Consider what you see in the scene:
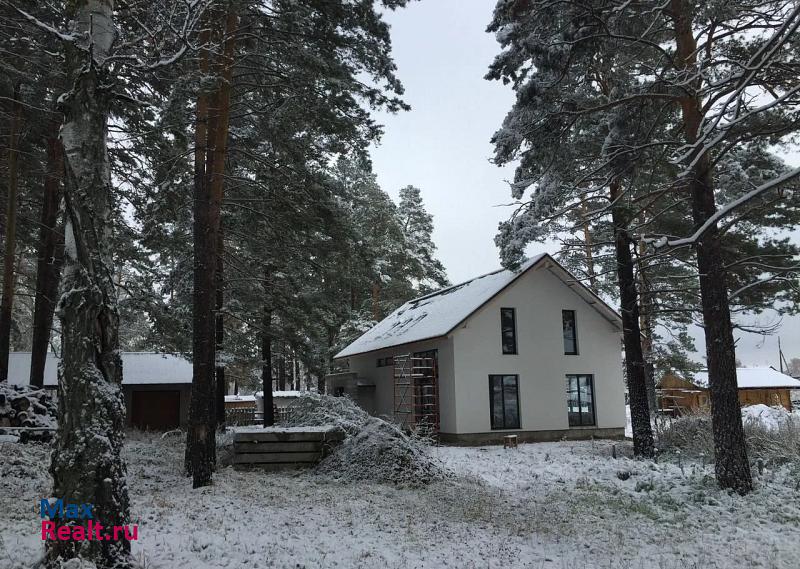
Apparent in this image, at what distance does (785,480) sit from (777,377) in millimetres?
33685

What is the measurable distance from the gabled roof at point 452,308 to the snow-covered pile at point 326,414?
19.4 feet

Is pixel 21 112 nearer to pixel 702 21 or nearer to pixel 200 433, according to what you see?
pixel 200 433

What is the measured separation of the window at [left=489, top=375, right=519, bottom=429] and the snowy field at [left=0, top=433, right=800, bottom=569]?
8039 mm

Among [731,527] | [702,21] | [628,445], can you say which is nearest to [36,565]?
[731,527]

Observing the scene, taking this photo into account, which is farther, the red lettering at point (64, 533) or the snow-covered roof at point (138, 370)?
the snow-covered roof at point (138, 370)

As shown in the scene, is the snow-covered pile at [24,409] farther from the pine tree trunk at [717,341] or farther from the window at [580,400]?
the window at [580,400]

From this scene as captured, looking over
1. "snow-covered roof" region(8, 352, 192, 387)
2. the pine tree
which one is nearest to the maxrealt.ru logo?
"snow-covered roof" region(8, 352, 192, 387)

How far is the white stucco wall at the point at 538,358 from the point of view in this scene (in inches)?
772

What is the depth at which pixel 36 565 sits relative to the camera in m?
4.57

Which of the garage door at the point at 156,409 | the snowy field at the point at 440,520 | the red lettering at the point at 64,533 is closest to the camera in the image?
the red lettering at the point at 64,533

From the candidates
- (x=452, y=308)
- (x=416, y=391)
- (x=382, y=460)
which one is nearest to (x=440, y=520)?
(x=382, y=460)

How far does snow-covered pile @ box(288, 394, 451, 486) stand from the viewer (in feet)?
34.9

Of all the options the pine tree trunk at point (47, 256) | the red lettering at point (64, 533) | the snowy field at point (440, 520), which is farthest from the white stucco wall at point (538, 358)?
the red lettering at point (64, 533)

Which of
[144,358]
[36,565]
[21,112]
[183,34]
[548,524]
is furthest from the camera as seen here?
[144,358]
